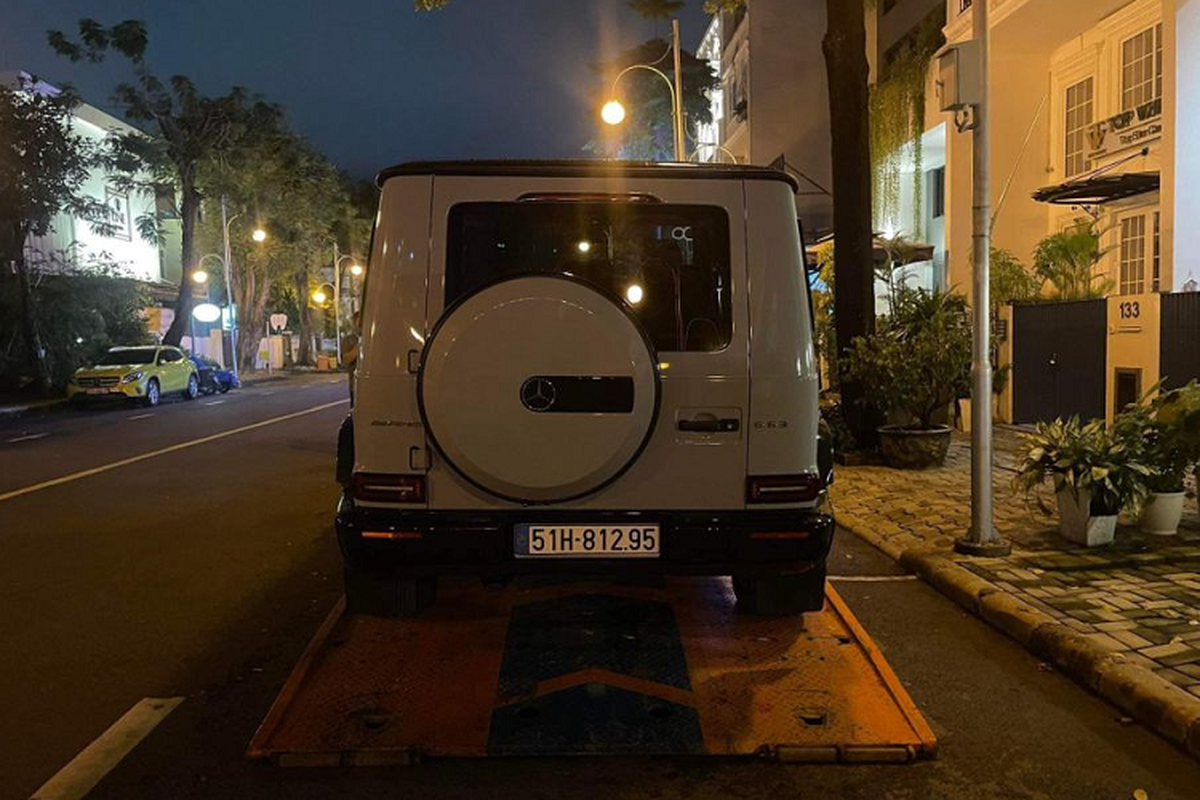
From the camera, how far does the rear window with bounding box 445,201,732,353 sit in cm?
446

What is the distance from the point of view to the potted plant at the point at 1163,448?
694 cm

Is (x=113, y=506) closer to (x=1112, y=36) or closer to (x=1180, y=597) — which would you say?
(x=1180, y=597)

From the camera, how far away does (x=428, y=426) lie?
422 cm

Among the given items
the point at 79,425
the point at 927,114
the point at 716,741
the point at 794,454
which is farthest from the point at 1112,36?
the point at 79,425

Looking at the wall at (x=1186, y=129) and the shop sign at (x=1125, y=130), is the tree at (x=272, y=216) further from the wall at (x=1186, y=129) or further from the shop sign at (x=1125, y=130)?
the wall at (x=1186, y=129)

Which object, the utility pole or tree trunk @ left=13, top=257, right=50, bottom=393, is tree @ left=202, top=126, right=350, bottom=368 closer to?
tree trunk @ left=13, top=257, right=50, bottom=393

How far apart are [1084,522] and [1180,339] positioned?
5.78 m

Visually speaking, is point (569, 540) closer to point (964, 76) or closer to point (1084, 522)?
point (1084, 522)

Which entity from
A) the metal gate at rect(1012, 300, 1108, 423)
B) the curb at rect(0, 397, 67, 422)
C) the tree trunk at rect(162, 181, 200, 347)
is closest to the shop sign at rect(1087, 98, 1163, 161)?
the metal gate at rect(1012, 300, 1108, 423)

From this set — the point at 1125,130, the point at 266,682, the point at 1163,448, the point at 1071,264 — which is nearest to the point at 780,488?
the point at 266,682

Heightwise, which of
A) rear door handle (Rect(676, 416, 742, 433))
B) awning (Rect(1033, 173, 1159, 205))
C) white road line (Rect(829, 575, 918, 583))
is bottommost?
white road line (Rect(829, 575, 918, 583))

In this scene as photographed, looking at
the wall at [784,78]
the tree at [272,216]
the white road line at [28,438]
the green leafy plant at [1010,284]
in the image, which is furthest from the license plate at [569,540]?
the tree at [272,216]

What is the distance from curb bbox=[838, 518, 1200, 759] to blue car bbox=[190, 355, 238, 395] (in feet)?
92.9

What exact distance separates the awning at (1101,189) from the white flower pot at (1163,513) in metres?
9.22
